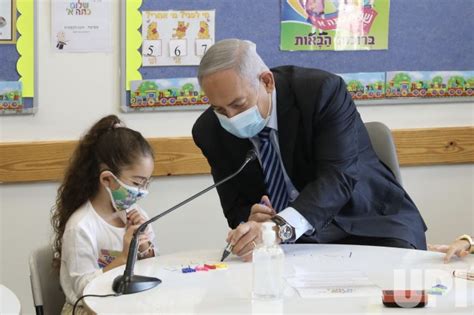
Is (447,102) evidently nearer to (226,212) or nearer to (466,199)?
(466,199)

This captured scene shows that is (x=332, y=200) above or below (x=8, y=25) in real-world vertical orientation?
below

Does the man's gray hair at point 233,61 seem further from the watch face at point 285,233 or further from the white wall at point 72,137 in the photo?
the white wall at point 72,137

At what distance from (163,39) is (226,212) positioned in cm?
93

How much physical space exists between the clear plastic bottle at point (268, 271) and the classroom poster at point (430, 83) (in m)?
1.85

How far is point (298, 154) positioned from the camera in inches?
101

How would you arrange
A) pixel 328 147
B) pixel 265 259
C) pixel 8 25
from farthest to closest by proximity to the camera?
pixel 8 25 → pixel 328 147 → pixel 265 259

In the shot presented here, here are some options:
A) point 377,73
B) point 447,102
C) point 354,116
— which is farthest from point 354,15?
point 354,116

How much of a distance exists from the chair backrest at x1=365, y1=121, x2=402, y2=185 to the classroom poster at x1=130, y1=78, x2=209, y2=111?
81 centimetres

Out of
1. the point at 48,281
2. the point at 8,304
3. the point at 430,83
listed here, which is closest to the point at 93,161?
the point at 48,281

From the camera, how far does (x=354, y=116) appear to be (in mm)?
2607

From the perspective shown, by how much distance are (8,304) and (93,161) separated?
0.95 meters

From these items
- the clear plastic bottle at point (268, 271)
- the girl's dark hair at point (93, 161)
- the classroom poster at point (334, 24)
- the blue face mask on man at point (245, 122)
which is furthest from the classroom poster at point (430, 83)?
the clear plastic bottle at point (268, 271)

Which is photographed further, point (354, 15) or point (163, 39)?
point (354, 15)

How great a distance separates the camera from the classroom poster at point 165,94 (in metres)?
3.32
